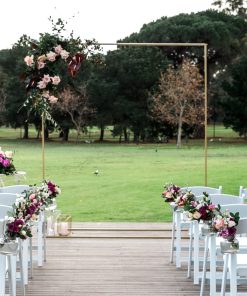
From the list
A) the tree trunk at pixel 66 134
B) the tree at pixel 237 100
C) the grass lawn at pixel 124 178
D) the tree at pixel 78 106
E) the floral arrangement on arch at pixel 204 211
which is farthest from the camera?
the tree trunk at pixel 66 134

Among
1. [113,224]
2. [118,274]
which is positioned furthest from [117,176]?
[118,274]

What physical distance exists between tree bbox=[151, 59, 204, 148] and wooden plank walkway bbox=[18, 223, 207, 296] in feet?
92.8

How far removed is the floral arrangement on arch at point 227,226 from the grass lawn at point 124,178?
598 centimetres

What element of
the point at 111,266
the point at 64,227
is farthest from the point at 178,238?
the point at 64,227

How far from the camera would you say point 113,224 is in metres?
8.72

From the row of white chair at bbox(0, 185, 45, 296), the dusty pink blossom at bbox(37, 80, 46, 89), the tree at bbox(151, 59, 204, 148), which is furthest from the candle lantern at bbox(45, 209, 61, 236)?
the tree at bbox(151, 59, 204, 148)

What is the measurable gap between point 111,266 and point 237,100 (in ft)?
108

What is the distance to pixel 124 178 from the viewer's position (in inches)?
685

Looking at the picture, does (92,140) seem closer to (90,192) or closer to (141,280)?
(90,192)

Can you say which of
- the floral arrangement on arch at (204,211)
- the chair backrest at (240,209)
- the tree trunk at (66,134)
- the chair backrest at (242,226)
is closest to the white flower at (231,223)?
the chair backrest at (242,226)

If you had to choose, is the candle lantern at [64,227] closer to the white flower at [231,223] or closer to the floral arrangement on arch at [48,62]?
the floral arrangement on arch at [48,62]

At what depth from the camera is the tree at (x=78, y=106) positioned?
1485 inches

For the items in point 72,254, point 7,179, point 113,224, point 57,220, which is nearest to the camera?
point 72,254

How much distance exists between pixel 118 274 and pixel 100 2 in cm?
729
